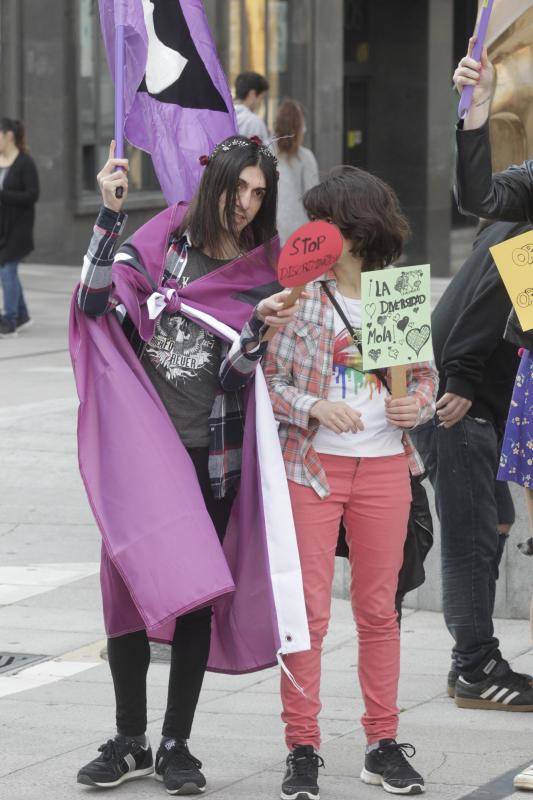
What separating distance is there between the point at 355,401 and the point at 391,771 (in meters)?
1.00

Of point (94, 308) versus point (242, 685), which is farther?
point (242, 685)

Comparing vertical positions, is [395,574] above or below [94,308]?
below

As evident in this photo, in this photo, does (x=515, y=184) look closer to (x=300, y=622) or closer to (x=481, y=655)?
(x=300, y=622)

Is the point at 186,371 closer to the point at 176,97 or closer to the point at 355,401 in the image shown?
the point at 355,401

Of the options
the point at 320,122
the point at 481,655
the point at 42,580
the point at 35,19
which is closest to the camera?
the point at 481,655

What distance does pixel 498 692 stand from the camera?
211 inches

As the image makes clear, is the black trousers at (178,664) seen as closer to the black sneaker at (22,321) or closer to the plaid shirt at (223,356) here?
the plaid shirt at (223,356)

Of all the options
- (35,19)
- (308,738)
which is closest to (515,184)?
(308,738)

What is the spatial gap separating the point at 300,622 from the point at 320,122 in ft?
69.0

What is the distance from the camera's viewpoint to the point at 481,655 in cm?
538

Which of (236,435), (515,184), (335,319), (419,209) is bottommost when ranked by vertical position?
(419,209)

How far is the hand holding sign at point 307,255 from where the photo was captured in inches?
165

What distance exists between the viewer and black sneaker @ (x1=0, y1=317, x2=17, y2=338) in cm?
1462

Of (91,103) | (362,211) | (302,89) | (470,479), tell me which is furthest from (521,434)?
(302,89)
